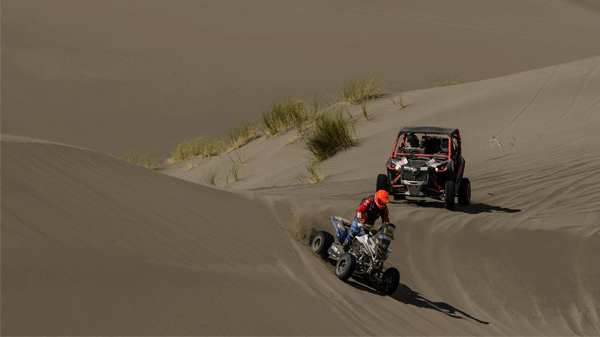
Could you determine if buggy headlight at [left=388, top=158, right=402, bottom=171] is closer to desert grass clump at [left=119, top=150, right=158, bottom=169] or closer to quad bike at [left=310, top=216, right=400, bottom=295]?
quad bike at [left=310, top=216, right=400, bottom=295]

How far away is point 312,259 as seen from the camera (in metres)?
7.64

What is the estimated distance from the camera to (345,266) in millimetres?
7191

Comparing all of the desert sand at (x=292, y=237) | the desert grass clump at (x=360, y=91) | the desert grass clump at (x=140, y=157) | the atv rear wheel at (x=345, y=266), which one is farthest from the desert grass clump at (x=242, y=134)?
the atv rear wheel at (x=345, y=266)

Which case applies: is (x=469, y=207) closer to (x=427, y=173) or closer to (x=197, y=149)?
(x=427, y=173)

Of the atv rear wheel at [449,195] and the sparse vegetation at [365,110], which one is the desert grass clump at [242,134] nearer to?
the sparse vegetation at [365,110]

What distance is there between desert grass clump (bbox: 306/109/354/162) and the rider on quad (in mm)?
7796

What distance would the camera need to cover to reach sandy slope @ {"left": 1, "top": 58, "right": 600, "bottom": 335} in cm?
501

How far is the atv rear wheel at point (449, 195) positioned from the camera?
34.3ft

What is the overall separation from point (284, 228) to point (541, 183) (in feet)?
18.9

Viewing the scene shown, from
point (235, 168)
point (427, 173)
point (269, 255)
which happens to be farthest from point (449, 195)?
point (235, 168)

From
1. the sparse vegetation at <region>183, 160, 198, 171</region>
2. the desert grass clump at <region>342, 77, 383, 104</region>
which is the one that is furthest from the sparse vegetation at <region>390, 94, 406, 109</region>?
the sparse vegetation at <region>183, 160, 198, 171</region>

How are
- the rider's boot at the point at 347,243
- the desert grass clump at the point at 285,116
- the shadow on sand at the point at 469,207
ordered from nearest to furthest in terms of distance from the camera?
the rider's boot at the point at 347,243, the shadow on sand at the point at 469,207, the desert grass clump at the point at 285,116

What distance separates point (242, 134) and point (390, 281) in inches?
441

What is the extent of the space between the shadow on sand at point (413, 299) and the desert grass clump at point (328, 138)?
8.01 metres
